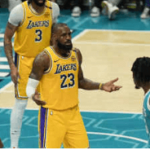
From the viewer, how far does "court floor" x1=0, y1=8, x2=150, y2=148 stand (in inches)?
321

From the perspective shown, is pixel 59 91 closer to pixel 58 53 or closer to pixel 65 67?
pixel 65 67

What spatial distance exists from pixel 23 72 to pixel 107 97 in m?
2.83

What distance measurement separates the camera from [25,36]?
7301 mm

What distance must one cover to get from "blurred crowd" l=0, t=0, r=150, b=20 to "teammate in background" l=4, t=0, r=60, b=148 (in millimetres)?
8892

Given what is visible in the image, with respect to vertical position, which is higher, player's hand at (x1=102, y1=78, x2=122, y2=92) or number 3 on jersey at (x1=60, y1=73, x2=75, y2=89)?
number 3 on jersey at (x1=60, y1=73, x2=75, y2=89)

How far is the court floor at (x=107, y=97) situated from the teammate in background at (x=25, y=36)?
0.73 metres

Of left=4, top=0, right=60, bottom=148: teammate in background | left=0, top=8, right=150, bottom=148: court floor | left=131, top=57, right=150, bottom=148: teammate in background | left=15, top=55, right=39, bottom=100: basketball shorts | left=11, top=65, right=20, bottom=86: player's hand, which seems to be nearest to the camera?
left=131, top=57, right=150, bottom=148: teammate in background

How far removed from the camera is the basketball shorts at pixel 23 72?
7.38 m

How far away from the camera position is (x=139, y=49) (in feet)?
42.1

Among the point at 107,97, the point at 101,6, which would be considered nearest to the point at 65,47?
the point at 107,97

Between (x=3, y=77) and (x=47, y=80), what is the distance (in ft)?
16.7

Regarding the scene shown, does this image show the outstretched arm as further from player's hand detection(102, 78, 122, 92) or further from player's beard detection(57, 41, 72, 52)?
player's hand detection(102, 78, 122, 92)

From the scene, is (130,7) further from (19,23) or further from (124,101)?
(19,23)

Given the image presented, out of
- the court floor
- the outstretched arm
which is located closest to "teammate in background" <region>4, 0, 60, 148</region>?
the court floor
